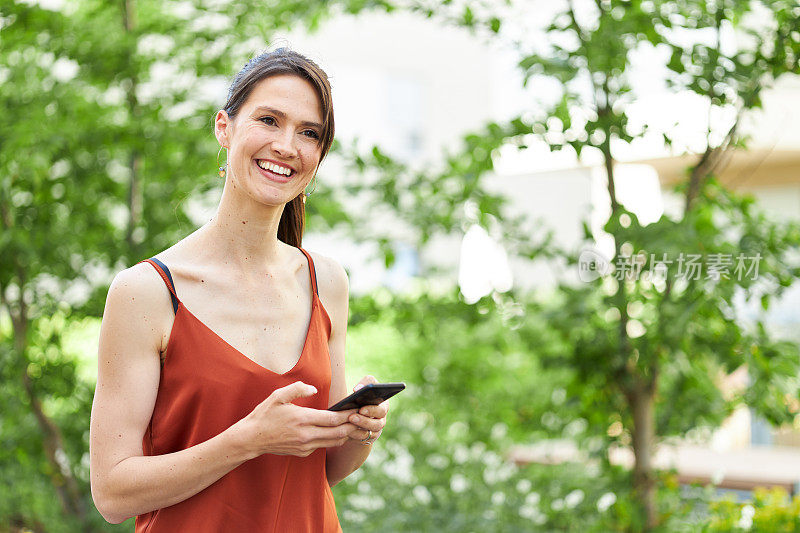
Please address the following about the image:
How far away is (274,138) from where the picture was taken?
129cm

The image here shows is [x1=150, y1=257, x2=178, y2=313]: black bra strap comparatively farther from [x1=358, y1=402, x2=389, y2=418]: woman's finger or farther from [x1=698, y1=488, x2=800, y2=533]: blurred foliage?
[x1=698, y1=488, x2=800, y2=533]: blurred foliage

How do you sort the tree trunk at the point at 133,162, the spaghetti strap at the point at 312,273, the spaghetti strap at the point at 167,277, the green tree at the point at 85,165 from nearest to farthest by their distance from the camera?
1. the spaghetti strap at the point at 167,277
2. the spaghetti strap at the point at 312,273
3. the green tree at the point at 85,165
4. the tree trunk at the point at 133,162

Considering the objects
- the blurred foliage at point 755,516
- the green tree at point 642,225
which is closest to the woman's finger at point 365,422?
the green tree at point 642,225

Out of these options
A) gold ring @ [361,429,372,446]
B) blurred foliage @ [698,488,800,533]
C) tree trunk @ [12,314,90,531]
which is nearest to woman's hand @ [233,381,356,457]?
gold ring @ [361,429,372,446]

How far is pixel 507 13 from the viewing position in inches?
110

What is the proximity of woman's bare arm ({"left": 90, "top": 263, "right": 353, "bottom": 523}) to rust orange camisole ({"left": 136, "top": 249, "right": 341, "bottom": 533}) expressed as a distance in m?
0.04

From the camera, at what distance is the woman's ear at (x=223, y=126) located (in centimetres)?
137

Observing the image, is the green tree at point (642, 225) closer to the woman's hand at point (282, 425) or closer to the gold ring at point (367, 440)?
the gold ring at point (367, 440)

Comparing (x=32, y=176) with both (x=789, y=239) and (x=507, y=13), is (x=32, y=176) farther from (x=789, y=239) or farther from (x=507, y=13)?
(x=789, y=239)

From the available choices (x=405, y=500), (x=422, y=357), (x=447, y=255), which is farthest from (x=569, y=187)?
(x=405, y=500)

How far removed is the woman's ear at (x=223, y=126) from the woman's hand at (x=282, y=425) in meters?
0.46

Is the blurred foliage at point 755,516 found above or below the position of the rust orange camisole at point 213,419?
below

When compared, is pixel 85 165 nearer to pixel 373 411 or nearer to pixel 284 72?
pixel 284 72

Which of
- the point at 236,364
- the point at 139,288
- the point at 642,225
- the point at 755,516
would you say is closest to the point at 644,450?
the point at 755,516
